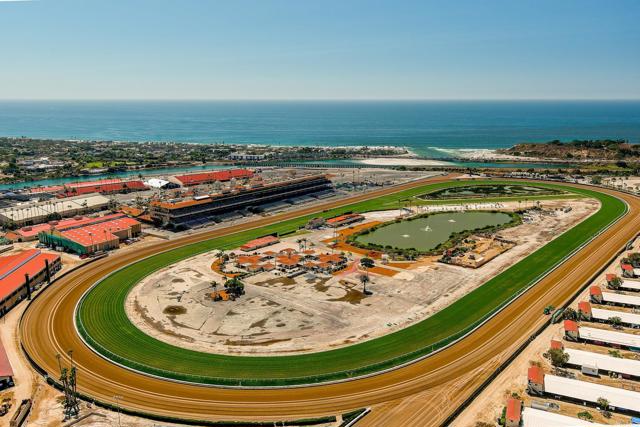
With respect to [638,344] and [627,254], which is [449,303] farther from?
[627,254]

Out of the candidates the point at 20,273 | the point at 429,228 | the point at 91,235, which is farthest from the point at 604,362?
the point at 91,235

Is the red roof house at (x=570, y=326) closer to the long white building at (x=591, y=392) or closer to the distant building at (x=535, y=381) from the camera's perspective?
the long white building at (x=591, y=392)

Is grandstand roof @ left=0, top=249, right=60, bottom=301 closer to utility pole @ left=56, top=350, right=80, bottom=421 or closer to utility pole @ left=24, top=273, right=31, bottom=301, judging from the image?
utility pole @ left=24, top=273, right=31, bottom=301

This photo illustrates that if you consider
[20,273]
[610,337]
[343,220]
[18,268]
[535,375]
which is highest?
[343,220]

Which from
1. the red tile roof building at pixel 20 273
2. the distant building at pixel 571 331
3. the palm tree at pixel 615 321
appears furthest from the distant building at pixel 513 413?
the red tile roof building at pixel 20 273

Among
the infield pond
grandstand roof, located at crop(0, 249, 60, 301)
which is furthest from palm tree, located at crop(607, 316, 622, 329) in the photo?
grandstand roof, located at crop(0, 249, 60, 301)

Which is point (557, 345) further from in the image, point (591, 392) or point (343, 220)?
point (343, 220)

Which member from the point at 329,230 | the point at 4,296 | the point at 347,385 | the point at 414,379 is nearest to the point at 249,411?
the point at 347,385
